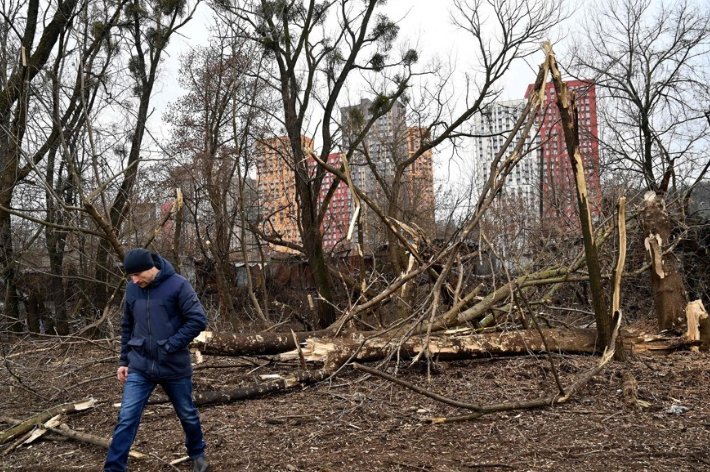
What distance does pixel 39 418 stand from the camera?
475 centimetres

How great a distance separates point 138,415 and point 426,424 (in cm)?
201

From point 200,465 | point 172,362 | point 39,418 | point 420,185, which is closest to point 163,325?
point 172,362

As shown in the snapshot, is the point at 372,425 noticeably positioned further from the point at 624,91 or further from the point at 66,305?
the point at 624,91

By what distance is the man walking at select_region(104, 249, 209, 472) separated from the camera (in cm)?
353

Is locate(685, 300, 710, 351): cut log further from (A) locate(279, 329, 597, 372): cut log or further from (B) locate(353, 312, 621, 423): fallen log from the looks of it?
(B) locate(353, 312, 621, 423): fallen log

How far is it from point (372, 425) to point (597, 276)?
2.39 m

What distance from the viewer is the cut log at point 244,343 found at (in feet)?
20.1

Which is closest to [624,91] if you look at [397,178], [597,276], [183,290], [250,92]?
[397,178]

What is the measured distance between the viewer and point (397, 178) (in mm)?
13250

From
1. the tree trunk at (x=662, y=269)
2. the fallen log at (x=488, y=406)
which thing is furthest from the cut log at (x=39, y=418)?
the tree trunk at (x=662, y=269)

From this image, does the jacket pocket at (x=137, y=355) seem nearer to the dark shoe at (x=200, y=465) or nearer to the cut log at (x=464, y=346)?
the dark shoe at (x=200, y=465)

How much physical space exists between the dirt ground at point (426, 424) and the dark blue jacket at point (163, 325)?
714 millimetres

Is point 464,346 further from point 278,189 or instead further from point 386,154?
point 386,154

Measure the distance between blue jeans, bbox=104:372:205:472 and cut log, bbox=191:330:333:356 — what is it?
96.2 inches
